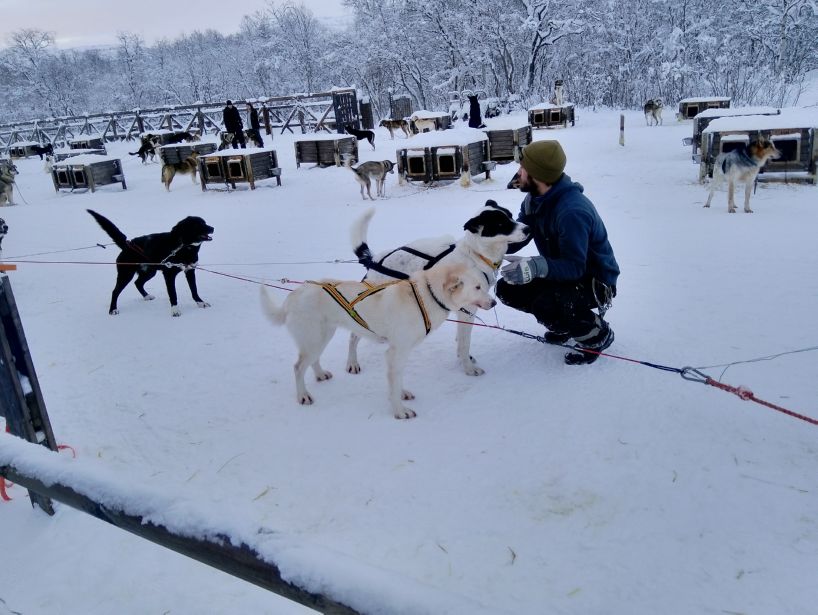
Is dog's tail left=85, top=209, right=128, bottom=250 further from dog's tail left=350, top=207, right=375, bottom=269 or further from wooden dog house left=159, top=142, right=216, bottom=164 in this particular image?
wooden dog house left=159, top=142, right=216, bottom=164

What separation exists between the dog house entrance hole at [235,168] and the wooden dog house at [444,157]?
12.4 ft

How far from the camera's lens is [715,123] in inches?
331

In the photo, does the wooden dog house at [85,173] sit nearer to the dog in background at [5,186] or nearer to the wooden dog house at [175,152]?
the dog in background at [5,186]

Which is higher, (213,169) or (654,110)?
(654,110)

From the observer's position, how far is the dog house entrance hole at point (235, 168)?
39.2ft

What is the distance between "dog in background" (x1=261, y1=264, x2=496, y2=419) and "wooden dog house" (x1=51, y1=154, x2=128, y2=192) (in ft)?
42.6

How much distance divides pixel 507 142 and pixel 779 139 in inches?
197

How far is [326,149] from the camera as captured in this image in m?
14.0

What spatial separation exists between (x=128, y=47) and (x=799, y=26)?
5359 centimetres

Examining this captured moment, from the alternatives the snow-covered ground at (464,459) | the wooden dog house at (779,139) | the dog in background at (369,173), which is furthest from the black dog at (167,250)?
the wooden dog house at (779,139)

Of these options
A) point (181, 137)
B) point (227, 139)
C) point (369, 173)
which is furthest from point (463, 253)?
point (181, 137)

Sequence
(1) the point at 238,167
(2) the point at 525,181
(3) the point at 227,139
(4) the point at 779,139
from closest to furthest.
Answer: (2) the point at 525,181
(4) the point at 779,139
(1) the point at 238,167
(3) the point at 227,139

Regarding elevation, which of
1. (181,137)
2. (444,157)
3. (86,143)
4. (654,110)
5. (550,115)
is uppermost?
(86,143)

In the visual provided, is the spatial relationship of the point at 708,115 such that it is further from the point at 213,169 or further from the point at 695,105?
the point at 213,169
